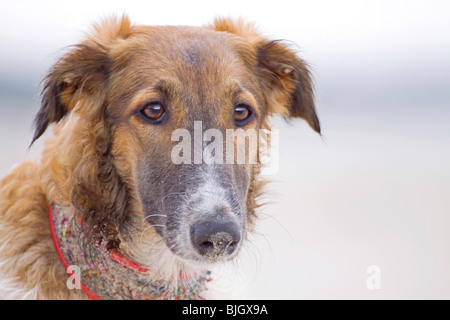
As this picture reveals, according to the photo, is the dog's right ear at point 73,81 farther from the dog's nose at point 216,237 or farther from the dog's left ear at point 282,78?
the dog's nose at point 216,237

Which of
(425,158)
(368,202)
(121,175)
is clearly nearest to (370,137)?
(425,158)

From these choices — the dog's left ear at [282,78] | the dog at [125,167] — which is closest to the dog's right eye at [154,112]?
the dog at [125,167]

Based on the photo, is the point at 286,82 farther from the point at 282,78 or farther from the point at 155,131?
the point at 155,131

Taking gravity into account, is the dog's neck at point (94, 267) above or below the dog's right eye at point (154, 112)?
below

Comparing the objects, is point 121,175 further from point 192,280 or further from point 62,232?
point 192,280

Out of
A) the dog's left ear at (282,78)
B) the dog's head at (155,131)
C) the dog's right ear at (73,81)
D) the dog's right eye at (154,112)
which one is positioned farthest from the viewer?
the dog's left ear at (282,78)

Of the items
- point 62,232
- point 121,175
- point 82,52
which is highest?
point 82,52

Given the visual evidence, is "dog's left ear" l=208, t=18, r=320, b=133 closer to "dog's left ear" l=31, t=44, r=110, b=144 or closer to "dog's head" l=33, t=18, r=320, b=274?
"dog's head" l=33, t=18, r=320, b=274

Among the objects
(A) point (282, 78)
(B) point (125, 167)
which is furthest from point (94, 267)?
(A) point (282, 78)
